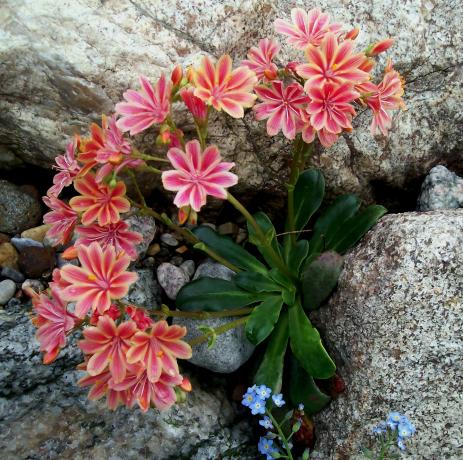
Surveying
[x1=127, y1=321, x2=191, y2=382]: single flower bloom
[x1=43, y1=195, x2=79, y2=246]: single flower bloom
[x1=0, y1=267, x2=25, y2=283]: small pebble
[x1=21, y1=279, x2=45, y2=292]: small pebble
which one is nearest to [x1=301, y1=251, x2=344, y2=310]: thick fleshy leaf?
[x1=127, y1=321, x2=191, y2=382]: single flower bloom

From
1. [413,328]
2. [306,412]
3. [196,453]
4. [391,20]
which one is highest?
[391,20]

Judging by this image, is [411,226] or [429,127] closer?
[411,226]

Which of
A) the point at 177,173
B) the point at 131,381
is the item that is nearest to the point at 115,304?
the point at 131,381

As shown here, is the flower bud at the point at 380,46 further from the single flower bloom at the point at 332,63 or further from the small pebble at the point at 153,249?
the small pebble at the point at 153,249

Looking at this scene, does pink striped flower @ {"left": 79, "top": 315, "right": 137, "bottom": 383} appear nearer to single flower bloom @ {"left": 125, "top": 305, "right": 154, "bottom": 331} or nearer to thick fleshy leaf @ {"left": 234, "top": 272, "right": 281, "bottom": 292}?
single flower bloom @ {"left": 125, "top": 305, "right": 154, "bottom": 331}

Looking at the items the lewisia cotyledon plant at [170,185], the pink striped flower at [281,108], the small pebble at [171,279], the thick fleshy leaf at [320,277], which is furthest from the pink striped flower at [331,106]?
the small pebble at [171,279]

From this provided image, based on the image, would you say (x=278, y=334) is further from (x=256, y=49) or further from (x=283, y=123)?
(x=256, y=49)

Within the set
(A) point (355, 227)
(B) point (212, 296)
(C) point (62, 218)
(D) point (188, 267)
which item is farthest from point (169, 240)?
(A) point (355, 227)
